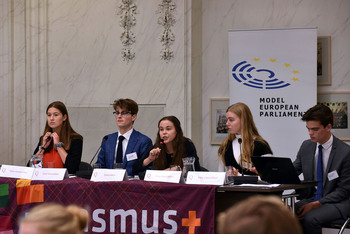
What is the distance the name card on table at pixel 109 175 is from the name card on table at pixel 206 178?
504 millimetres

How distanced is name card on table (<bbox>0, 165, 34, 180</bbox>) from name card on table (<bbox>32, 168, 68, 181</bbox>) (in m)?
0.05

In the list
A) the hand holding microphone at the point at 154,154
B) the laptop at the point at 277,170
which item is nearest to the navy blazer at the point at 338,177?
the laptop at the point at 277,170

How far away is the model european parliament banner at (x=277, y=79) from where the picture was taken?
631 cm

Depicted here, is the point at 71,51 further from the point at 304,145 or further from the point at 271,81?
the point at 304,145

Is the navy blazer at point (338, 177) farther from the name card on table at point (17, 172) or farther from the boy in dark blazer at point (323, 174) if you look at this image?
the name card on table at point (17, 172)

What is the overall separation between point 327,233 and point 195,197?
1091 mm

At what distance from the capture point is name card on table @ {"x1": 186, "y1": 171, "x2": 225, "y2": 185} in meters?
3.56

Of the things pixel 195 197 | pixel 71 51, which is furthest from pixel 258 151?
pixel 71 51

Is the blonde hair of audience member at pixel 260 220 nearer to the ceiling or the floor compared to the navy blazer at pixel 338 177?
nearer to the ceiling

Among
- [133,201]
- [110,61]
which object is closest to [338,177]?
[133,201]

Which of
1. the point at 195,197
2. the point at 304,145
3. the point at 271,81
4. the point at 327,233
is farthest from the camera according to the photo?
the point at 271,81

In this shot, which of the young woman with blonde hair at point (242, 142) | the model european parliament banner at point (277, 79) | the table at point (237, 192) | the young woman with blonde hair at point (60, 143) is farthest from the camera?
the model european parliament banner at point (277, 79)

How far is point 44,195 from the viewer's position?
3924 millimetres

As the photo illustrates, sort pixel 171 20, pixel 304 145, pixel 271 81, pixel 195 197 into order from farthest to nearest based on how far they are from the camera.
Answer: pixel 171 20, pixel 271 81, pixel 304 145, pixel 195 197
